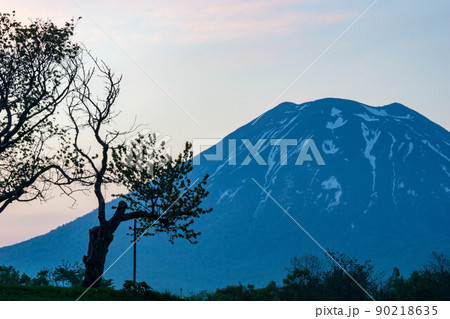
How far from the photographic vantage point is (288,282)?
52062mm

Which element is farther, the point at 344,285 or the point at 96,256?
the point at 344,285

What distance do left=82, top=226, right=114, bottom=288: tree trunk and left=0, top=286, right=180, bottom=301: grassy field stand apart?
2.69 meters

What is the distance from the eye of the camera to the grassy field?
31156 millimetres

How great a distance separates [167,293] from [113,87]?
13.7 meters

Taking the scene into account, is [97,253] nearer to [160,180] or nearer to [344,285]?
[160,180]

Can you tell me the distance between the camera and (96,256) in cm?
3734

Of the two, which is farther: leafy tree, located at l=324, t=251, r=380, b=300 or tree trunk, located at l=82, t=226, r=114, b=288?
leafy tree, located at l=324, t=251, r=380, b=300

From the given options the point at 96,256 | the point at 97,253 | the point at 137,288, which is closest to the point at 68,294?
the point at 137,288

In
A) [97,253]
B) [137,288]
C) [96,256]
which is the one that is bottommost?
[137,288]

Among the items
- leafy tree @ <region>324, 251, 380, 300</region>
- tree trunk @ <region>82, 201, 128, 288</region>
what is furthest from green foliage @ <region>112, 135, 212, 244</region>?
leafy tree @ <region>324, 251, 380, 300</region>

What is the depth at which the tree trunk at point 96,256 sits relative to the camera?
1453 inches

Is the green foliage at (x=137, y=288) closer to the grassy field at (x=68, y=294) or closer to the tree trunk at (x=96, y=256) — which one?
the grassy field at (x=68, y=294)

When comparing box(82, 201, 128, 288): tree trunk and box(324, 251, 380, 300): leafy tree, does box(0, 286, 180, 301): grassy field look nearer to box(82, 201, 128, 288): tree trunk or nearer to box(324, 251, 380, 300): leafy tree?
box(82, 201, 128, 288): tree trunk

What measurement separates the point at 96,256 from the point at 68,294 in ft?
16.1
